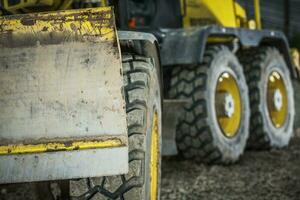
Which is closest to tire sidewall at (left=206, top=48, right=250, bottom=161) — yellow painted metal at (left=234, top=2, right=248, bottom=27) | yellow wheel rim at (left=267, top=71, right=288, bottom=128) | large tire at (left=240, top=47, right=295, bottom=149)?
large tire at (left=240, top=47, right=295, bottom=149)

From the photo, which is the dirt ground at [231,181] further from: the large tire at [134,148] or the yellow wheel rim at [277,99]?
the large tire at [134,148]

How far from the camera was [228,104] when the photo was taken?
508 cm

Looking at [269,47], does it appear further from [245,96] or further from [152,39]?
[152,39]

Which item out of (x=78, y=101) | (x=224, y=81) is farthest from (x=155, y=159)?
(x=224, y=81)

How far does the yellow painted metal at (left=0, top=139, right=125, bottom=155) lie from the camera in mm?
2168

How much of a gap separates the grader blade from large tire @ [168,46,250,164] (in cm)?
247

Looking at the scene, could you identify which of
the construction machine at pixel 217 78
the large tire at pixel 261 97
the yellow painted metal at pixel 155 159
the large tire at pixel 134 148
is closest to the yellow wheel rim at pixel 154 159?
the yellow painted metal at pixel 155 159

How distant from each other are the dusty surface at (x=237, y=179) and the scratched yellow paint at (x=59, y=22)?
6.30 feet

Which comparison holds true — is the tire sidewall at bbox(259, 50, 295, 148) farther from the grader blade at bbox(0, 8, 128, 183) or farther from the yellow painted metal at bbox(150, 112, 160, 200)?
the grader blade at bbox(0, 8, 128, 183)

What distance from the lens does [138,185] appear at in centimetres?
230

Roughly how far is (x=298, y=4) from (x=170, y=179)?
12430 millimetres

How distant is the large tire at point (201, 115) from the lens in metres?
4.64

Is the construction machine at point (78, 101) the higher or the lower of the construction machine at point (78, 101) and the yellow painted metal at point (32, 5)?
the lower

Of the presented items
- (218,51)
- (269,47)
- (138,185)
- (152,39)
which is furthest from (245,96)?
(138,185)
